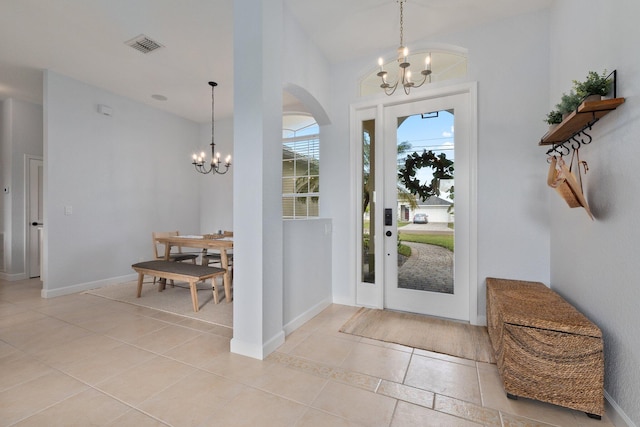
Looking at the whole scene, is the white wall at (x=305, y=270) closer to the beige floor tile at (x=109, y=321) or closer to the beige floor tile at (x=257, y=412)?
the beige floor tile at (x=257, y=412)

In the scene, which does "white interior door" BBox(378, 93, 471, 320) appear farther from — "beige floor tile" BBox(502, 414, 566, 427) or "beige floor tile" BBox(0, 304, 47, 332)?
"beige floor tile" BBox(0, 304, 47, 332)

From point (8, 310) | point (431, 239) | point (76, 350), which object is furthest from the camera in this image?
point (8, 310)

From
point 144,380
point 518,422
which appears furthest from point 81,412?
point 518,422

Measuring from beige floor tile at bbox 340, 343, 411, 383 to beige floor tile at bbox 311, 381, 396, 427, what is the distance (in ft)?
0.77

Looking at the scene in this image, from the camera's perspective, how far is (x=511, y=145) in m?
2.71

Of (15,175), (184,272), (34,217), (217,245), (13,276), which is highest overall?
(15,175)

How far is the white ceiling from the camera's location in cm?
260

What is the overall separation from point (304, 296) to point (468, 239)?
179 centimetres

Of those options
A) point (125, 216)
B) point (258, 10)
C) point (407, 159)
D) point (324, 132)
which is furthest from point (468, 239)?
point (125, 216)

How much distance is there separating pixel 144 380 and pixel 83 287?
10.3 ft

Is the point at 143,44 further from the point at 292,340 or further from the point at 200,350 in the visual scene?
the point at 292,340

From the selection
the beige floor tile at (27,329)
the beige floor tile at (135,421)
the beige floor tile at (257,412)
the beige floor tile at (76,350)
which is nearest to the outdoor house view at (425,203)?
the beige floor tile at (257,412)

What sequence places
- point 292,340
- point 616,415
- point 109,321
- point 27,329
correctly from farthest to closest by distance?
point 109,321, point 27,329, point 292,340, point 616,415

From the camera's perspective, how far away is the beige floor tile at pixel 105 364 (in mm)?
1959
